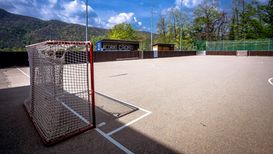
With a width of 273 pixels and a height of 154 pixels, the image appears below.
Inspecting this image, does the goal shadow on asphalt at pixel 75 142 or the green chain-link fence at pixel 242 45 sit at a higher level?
the green chain-link fence at pixel 242 45

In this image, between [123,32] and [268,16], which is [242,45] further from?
[123,32]

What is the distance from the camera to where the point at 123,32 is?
61500 millimetres

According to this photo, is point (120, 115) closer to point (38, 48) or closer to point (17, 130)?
point (17, 130)

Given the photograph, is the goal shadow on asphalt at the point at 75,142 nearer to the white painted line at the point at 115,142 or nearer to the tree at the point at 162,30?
the white painted line at the point at 115,142

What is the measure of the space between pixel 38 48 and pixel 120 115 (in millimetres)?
2242

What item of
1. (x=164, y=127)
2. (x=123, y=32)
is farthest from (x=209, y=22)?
(x=164, y=127)

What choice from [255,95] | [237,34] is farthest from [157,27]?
[255,95]

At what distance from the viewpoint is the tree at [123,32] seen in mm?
60744

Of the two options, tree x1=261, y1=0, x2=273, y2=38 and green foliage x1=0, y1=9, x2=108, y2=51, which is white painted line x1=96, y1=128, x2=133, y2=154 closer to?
green foliage x1=0, y1=9, x2=108, y2=51

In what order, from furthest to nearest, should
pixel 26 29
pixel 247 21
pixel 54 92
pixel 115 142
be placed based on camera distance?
1. pixel 26 29
2. pixel 247 21
3. pixel 54 92
4. pixel 115 142

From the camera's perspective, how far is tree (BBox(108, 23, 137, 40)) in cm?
6074

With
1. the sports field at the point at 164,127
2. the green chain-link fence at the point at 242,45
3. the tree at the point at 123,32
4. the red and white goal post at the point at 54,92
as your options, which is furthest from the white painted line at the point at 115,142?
the tree at the point at 123,32

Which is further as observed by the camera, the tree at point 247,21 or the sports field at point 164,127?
the tree at point 247,21

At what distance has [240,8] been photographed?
44.8m
